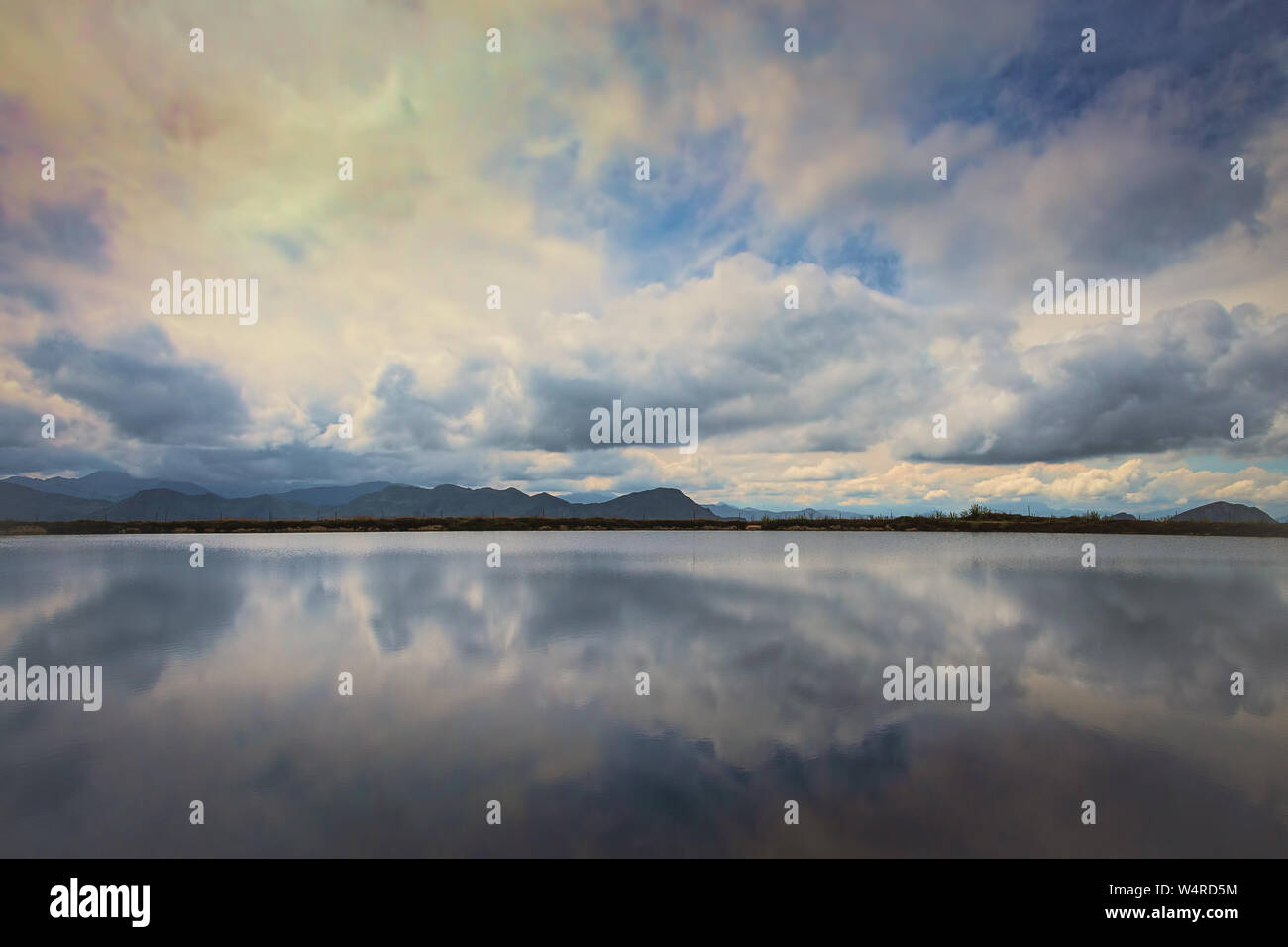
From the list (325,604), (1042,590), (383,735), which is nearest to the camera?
(383,735)

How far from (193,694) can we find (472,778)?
11.8 meters

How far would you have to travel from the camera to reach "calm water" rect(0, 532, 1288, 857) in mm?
9133

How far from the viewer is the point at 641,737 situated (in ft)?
42.6

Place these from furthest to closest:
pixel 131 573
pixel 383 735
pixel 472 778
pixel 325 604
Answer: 1. pixel 131 573
2. pixel 325 604
3. pixel 383 735
4. pixel 472 778

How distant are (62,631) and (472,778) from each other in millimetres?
28555

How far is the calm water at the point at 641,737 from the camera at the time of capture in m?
9.13

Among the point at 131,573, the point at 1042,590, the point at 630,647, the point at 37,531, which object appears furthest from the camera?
the point at 37,531

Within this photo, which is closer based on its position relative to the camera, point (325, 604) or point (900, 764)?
point (900, 764)

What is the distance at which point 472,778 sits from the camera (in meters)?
10.9
